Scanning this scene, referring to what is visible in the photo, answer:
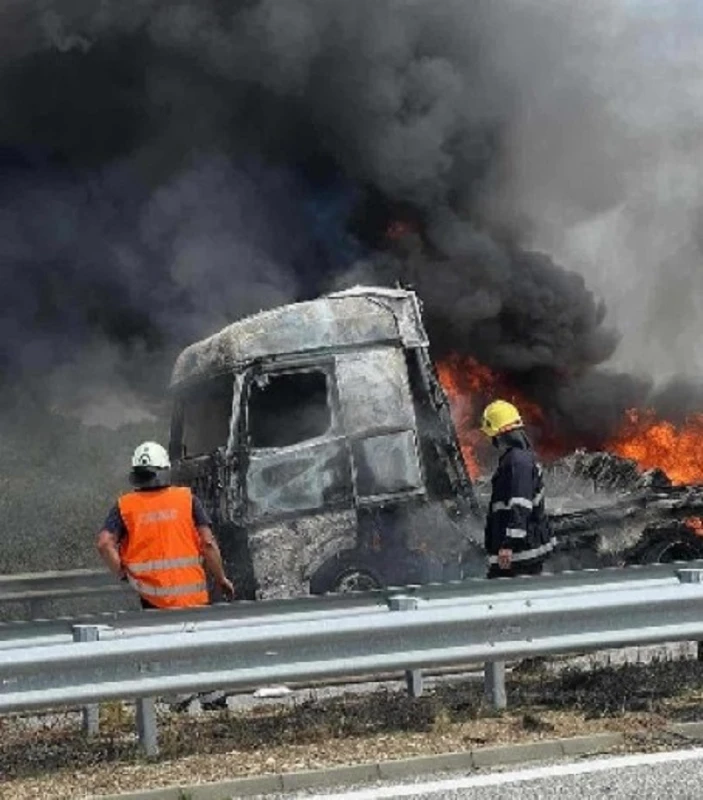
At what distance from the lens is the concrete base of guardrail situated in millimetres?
5164

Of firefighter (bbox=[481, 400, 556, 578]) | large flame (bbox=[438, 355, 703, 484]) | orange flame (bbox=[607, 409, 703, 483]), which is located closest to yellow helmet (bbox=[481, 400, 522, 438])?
firefighter (bbox=[481, 400, 556, 578])

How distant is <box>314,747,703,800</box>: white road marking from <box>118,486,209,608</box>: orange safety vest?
1896mm

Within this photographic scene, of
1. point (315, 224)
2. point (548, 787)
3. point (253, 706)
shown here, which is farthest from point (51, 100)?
point (548, 787)

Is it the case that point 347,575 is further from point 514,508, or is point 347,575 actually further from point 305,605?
point 305,605

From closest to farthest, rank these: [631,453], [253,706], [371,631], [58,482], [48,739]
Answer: [371,631], [48,739], [253,706], [631,453], [58,482]

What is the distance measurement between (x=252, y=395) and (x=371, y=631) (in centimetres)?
508

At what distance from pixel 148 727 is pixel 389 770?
40.2 inches

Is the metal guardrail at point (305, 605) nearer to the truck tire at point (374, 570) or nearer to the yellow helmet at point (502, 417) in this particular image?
the yellow helmet at point (502, 417)

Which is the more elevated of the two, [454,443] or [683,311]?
[683,311]

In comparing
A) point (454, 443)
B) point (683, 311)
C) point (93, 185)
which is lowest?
point (454, 443)

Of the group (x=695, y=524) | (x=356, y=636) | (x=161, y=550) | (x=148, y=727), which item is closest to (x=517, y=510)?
(x=161, y=550)

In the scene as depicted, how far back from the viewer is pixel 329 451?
10664mm

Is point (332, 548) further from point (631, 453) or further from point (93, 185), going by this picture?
point (93, 185)

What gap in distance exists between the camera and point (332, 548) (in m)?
10.5
